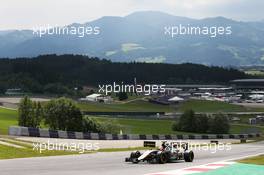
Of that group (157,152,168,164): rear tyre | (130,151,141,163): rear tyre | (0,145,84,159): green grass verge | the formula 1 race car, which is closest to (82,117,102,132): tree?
(0,145,84,159): green grass verge

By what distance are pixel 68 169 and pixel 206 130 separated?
84.3 m

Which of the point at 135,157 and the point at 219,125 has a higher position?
the point at 135,157

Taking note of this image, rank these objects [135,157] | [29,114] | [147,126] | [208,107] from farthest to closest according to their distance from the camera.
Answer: [208,107]
[147,126]
[29,114]
[135,157]

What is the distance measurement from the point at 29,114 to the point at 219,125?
1578 inches

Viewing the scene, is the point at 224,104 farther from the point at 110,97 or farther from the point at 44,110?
the point at 44,110

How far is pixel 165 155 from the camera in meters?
24.7

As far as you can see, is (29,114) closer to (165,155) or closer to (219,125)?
(219,125)

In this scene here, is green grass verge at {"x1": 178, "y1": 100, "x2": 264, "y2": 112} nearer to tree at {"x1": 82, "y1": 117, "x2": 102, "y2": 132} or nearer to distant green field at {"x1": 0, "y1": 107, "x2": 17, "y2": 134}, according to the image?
distant green field at {"x1": 0, "y1": 107, "x2": 17, "y2": 134}

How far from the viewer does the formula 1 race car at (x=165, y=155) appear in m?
23.8

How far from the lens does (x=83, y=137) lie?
47188 millimetres

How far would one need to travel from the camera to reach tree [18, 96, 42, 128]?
241ft

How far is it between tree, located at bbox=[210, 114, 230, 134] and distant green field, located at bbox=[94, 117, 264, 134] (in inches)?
92.0

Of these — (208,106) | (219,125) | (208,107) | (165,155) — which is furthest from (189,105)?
(165,155)

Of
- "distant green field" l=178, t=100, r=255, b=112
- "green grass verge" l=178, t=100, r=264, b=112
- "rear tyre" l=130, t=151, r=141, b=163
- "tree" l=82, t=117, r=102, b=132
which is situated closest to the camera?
"rear tyre" l=130, t=151, r=141, b=163
